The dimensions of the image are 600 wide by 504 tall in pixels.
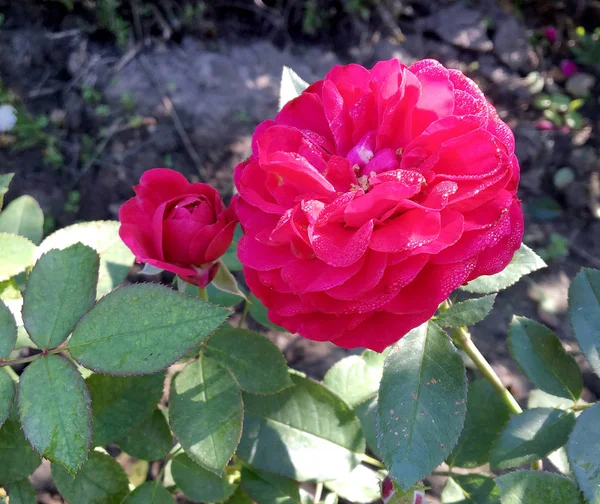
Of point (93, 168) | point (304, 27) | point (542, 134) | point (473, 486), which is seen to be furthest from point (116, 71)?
point (473, 486)

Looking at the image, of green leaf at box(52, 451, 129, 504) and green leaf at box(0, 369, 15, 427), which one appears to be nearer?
green leaf at box(0, 369, 15, 427)

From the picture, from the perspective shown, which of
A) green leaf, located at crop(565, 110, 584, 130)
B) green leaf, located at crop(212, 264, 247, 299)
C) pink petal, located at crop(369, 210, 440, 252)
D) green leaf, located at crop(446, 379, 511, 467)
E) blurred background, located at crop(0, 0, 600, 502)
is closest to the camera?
pink petal, located at crop(369, 210, 440, 252)

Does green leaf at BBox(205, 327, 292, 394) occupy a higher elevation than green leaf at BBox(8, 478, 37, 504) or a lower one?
higher

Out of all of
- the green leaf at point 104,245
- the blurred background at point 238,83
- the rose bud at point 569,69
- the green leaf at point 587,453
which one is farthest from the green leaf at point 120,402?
the rose bud at point 569,69

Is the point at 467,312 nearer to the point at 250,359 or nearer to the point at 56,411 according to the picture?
the point at 250,359

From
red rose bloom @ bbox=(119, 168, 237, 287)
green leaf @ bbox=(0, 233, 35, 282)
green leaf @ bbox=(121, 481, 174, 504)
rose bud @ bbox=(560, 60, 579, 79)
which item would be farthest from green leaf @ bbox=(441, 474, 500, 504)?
rose bud @ bbox=(560, 60, 579, 79)

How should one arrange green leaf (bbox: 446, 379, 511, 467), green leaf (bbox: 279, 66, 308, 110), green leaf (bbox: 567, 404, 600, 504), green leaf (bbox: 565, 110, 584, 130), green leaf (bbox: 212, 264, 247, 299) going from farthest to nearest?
green leaf (bbox: 565, 110, 584, 130) < green leaf (bbox: 446, 379, 511, 467) < green leaf (bbox: 279, 66, 308, 110) < green leaf (bbox: 212, 264, 247, 299) < green leaf (bbox: 567, 404, 600, 504)

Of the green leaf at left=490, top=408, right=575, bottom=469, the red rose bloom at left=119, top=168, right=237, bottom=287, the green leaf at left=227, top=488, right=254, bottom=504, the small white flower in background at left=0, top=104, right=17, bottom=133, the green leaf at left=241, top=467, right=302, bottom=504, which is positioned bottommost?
the green leaf at left=227, top=488, right=254, bottom=504

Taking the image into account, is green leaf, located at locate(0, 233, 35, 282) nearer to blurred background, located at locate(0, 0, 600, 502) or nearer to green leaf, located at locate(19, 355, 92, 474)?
green leaf, located at locate(19, 355, 92, 474)
